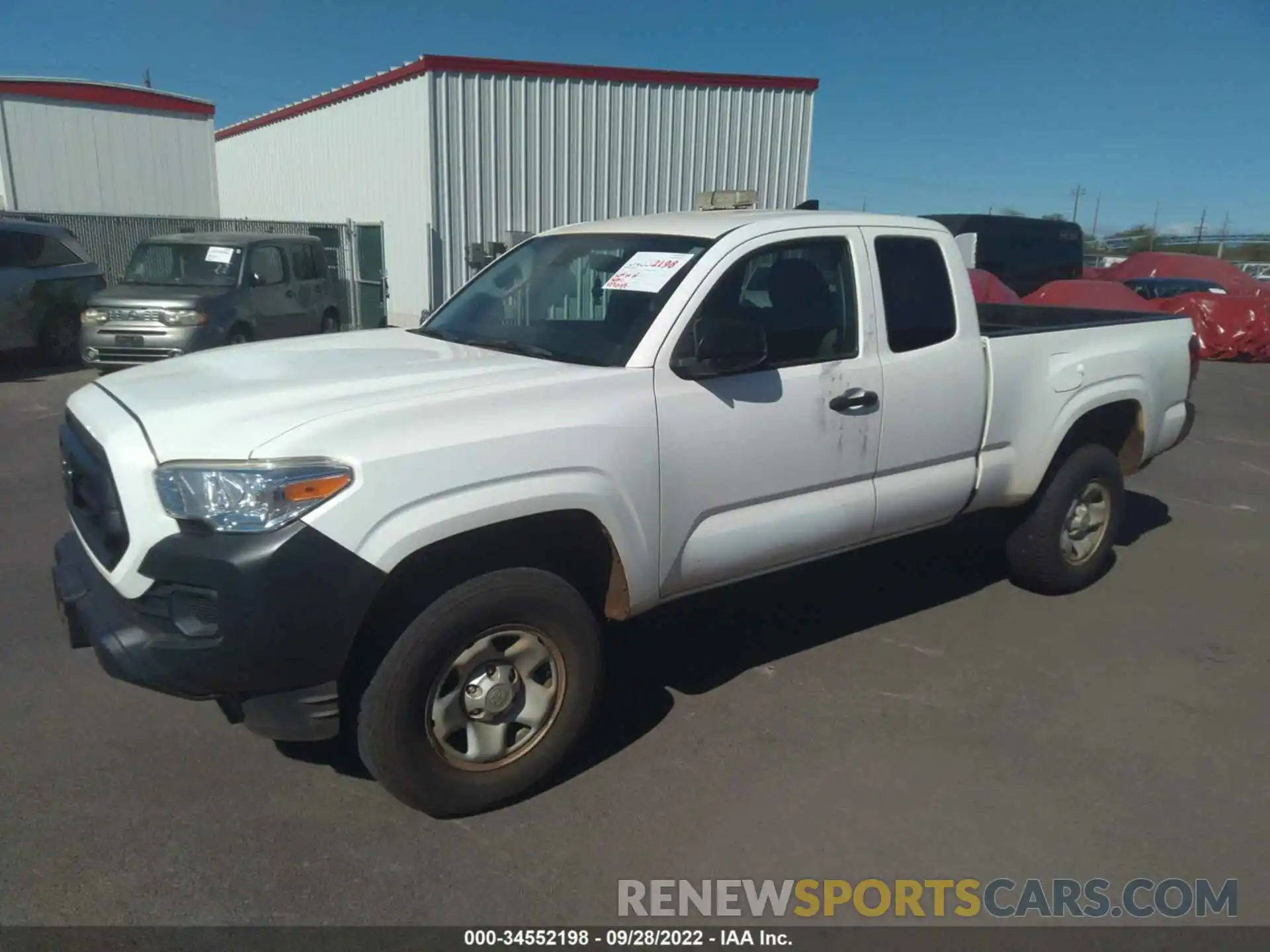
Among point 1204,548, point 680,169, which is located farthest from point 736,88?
point 1204,548

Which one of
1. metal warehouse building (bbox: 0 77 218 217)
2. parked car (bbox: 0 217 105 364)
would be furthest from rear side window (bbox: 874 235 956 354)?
metal warehouse building (bbox: 0 77 218 217)

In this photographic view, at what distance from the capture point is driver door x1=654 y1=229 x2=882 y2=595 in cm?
359

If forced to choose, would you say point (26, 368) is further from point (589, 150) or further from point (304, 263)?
point (589, 150)

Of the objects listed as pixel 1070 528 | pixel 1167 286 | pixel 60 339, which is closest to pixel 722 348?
pixel 1070 528

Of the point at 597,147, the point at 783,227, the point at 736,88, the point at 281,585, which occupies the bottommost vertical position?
the point at 281,585

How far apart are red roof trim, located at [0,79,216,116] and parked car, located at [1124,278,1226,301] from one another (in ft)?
73.9

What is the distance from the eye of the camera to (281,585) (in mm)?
2742

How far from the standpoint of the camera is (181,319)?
35.3ft

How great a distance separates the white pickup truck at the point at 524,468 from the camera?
282 centimetres

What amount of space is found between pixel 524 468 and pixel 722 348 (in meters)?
0.88

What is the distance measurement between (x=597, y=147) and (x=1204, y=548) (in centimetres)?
1166

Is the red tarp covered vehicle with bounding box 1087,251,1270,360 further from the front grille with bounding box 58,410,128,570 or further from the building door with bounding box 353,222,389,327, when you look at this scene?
the front grille with bounding box 58,410,128,570

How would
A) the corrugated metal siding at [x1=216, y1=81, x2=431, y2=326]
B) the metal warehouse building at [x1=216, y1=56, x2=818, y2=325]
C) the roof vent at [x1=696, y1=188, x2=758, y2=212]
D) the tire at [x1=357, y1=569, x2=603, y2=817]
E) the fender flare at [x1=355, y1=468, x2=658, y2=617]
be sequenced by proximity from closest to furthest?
1. the fender flare at [x1=355, y1=468, x2=658, y2=617]
2. the tire at [x1=357, y1=569, x2=603, y2=817]
3. the roof vent at [x1=696, y1=188, x2=758, y2=212]
4. the metal warehouse building at [x1=216, y1=56, x2=818, y2=325]
5. the corrugated metal siding at [x1=216, y1=81, x2=431, y2=326]

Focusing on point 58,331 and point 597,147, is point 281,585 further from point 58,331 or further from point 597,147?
point 597,147
